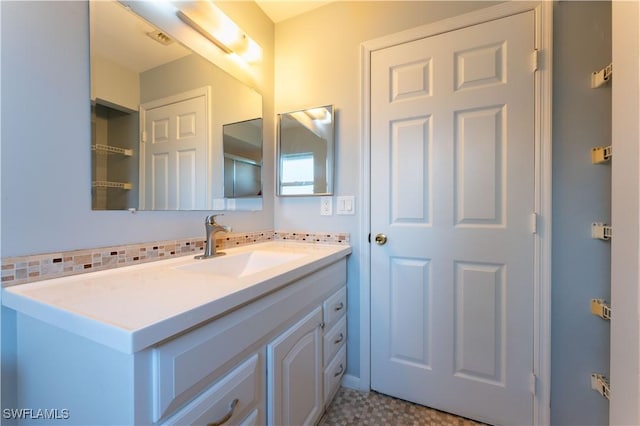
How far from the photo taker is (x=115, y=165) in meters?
0.94

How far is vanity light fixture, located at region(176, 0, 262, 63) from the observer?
46.8 inches

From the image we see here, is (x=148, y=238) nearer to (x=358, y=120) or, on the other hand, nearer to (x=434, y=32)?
(x=358, y=120)

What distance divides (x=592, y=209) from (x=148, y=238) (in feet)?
5.99

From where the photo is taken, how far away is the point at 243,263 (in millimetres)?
1324

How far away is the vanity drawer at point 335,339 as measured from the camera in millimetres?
1265

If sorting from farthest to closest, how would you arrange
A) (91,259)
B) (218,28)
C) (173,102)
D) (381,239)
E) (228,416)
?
(381,239) < (218,28) < (173,102) < (91,259) < (228,416)

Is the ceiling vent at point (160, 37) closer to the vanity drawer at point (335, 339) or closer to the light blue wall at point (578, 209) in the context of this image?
the vanity drawer at point (335, 339)

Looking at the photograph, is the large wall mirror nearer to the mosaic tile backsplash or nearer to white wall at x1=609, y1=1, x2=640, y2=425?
the mosaic tile backsplash

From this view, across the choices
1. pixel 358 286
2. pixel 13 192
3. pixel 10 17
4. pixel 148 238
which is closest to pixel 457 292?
pixel 358 286

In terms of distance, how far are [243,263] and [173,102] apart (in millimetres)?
789

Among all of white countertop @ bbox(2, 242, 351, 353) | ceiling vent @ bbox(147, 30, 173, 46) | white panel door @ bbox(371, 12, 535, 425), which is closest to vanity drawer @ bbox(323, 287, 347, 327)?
white panel door @ bbox(371, 12, 535, 425)

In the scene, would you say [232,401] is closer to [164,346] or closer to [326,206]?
[164,346]

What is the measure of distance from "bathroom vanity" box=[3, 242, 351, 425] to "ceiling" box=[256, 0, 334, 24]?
155 centimetres

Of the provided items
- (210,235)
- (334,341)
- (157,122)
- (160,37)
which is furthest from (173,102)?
(334,341)
